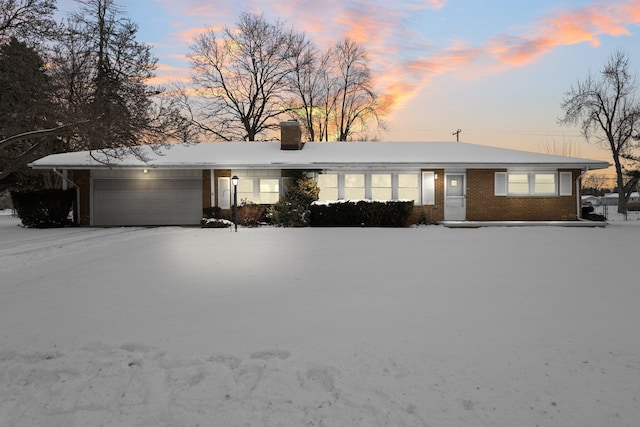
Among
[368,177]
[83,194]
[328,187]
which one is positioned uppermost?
[368,177]

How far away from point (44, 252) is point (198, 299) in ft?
22.4

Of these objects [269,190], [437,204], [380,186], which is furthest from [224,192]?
[437,204]

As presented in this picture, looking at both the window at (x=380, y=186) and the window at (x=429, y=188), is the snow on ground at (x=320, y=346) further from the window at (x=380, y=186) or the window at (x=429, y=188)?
the window at (x=380, y=186)

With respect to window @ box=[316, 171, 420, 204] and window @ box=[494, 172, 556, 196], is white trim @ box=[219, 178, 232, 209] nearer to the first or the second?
window @ box=[316, 171, 420, 204]

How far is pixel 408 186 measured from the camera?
18.6 meters

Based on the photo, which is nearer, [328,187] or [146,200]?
[328,187]

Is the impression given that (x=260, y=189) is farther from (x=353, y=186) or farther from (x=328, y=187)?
(x=353, y=186)

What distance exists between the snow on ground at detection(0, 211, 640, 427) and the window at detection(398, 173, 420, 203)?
11.2m

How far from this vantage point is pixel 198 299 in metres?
5.34

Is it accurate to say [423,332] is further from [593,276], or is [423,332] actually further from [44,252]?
[44,252]

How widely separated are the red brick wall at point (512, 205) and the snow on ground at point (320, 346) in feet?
36.6

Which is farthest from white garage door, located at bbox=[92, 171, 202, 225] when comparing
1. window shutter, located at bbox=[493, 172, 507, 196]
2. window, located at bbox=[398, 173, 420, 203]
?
window shutter, located at bbox=[493, 172, 507, 196]

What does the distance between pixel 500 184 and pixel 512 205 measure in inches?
42.6

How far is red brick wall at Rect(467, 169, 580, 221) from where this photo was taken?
1820 cm
